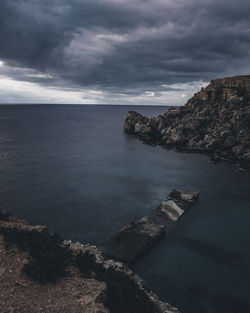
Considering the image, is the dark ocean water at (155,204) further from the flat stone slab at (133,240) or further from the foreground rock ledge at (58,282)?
the foreground rock ledge at (58,282)

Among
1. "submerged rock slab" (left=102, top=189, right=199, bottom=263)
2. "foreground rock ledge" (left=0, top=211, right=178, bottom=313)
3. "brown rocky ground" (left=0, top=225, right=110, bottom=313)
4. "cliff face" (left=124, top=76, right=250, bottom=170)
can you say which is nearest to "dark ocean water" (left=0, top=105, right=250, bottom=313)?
"submerged rock slab" (left=102, top=189, right=199, bottom=263)

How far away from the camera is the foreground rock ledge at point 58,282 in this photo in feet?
51.6

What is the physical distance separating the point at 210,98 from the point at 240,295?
11220 centimetres

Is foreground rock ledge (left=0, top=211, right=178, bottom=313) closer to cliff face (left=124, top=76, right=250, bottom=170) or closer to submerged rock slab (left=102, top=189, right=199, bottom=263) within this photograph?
submerged rock slab (left=102, top=189, right=199, bottom=263)

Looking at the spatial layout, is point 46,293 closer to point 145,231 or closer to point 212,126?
point 145,231

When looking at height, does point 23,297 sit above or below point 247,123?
below

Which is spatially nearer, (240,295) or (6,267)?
(6,267)

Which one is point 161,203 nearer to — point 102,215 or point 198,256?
point 102,215

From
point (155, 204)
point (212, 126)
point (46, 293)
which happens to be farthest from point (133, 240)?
point (212, 126)

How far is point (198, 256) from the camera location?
27.0 meters

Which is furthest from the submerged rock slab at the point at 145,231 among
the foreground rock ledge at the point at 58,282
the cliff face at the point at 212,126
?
the cliff face at the point at 212,126

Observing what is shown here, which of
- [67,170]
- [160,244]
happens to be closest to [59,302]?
[160,244]

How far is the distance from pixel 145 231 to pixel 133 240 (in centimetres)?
249

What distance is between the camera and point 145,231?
30016 millimetres
